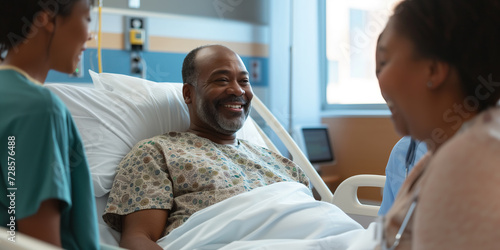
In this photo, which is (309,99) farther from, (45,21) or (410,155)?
(45,21)

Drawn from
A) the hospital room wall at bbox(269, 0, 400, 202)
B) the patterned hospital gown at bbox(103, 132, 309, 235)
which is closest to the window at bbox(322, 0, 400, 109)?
the hospital room wall at bbox(269, 0, 400, 202)

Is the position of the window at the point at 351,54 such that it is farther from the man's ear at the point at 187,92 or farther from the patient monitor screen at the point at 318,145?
the man's ear at the point at 187,92

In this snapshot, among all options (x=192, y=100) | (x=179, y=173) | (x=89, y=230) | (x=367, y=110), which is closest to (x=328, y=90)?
(x=367, y=110)

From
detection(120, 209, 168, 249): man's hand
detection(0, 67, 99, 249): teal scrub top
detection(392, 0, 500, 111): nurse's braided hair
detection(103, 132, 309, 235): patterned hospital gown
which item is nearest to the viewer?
detection(392, 0, 500, 111): nurse's braided hair

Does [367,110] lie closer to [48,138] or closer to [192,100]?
[192,100]

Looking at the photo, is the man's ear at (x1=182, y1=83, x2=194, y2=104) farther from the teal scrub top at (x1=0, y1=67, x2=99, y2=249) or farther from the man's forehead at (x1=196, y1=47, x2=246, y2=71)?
the teal scrub top at (x1=0, y1=67, x2=99, y2=249)

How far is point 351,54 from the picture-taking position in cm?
427

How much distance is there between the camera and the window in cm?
413

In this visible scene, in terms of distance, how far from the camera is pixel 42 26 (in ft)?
2.79

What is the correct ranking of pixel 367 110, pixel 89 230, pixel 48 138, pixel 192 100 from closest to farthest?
pixel 48 138 → pixel 89 230 → pixel 192 100 → pixel 367 110

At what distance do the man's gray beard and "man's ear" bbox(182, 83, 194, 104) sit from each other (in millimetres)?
87

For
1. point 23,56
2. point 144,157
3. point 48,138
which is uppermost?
point 23,56

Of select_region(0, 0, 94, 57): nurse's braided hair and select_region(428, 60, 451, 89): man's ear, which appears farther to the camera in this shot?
select_region(0, 0, 94, 57): nurse's braided hair

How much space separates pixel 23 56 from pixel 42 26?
7 centimetres
